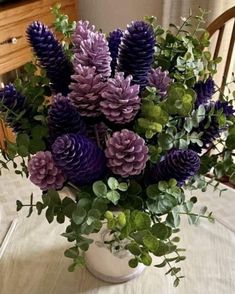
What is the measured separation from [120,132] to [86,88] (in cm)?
7

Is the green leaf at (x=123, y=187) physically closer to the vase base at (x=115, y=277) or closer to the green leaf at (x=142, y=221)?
the green leaf at (x=142, y=221)

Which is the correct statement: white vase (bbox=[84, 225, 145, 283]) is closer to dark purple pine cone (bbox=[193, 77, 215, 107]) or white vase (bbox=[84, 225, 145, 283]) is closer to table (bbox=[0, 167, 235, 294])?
table (bbox=[0, 167, 235, 294])

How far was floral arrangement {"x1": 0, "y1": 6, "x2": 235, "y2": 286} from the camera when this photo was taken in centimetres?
47

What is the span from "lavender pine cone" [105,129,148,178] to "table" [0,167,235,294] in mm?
293

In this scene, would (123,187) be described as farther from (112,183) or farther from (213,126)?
(213,126)

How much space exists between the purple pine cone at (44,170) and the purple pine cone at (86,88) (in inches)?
3.1

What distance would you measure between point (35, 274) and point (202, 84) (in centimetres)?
45

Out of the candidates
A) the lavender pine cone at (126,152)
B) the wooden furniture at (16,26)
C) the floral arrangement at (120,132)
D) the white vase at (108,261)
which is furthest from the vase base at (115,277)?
the wooden furniture at (16,26)

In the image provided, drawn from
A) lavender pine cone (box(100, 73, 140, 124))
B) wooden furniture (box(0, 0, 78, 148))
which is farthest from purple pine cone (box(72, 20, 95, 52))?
wooden furniture (box(0, 0, 78, 148))

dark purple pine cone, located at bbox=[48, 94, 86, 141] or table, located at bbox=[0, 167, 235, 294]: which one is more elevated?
dark purple pine cone, located at bbox=[48, 94, 86, 141]

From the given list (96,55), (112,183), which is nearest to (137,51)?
(96,55)

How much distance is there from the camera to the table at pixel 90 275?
2.21 ft

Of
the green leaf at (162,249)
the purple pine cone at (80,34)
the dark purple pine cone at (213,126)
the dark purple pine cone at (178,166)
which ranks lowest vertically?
the green leaf at (162,249)

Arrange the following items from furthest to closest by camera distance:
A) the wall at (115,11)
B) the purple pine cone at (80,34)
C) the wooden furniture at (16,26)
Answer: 1. the wall at (115,11)
2. the wooden furniture at (16,26)
3. the purple pine cone at (80,34)
